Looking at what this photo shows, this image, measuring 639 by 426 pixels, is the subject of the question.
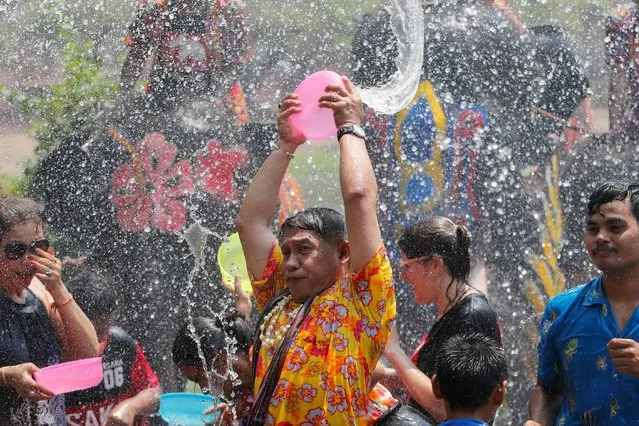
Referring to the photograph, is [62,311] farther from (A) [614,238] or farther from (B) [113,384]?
(A) [614,238]

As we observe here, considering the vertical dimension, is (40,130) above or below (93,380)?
above

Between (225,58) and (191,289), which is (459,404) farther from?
(225,58)

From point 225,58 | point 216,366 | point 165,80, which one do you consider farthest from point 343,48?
point 216,366

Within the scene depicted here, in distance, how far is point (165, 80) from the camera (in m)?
5.73

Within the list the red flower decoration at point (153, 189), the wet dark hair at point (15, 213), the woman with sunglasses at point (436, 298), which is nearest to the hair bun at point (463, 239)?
the woman with sunglasses at point (436, 298)

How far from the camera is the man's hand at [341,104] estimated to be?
9.17ft

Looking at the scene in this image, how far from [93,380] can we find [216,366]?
1.47 ft

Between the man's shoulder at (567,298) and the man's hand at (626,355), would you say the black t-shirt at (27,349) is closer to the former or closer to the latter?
the man's shoulder at (567,298)

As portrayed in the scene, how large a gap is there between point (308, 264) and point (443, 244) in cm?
77

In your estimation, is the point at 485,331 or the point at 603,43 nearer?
the point at 485,331

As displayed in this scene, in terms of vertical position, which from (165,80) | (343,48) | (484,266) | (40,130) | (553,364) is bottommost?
(553,364)

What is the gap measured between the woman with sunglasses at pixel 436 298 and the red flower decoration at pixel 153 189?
2271mm

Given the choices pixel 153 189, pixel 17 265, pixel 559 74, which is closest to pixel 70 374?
pixel 17 265

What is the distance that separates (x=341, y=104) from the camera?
279 cm
